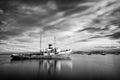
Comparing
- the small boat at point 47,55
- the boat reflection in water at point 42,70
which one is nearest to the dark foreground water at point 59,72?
the boat reflection in water at point 42,70

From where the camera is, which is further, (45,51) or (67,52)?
(67,52)

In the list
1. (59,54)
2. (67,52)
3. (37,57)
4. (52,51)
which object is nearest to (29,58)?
(37,57)

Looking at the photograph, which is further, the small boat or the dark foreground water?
the small boat

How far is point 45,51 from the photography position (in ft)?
223

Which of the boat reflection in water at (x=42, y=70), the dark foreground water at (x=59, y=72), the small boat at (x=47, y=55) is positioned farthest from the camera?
the small boat at (x=47, y=55)

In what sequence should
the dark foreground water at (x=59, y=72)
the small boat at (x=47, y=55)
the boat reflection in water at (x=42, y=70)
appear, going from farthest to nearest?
the small boat at (x=47, y=55) → the boat reflection in water at (x=42, y=70) → the dark foreground water at (x=59, y=72)

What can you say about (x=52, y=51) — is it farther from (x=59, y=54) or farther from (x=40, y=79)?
(x=40, y=79)

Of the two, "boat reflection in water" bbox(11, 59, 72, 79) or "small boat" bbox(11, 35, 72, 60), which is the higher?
"small boat" bbox(11, 35, 72, 60)

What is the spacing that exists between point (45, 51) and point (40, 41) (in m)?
8.55

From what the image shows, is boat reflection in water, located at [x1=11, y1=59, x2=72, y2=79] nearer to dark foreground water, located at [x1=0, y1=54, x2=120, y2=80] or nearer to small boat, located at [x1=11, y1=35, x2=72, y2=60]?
dark foreground water, located at [x1=0, y1=54, x2=120, y2=80]

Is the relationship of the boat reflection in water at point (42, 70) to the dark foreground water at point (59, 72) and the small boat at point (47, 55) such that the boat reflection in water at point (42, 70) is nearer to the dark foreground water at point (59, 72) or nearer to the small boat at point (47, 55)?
the dark foreground water at point (59, 72)

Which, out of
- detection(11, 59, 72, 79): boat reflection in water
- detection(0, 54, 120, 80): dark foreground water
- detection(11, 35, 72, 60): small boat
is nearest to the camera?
detection(0, 54, 120, 80): dark foreground water

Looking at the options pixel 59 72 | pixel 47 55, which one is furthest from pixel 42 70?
pixel 47 55

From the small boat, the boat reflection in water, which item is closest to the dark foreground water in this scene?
the boat reflection in water
